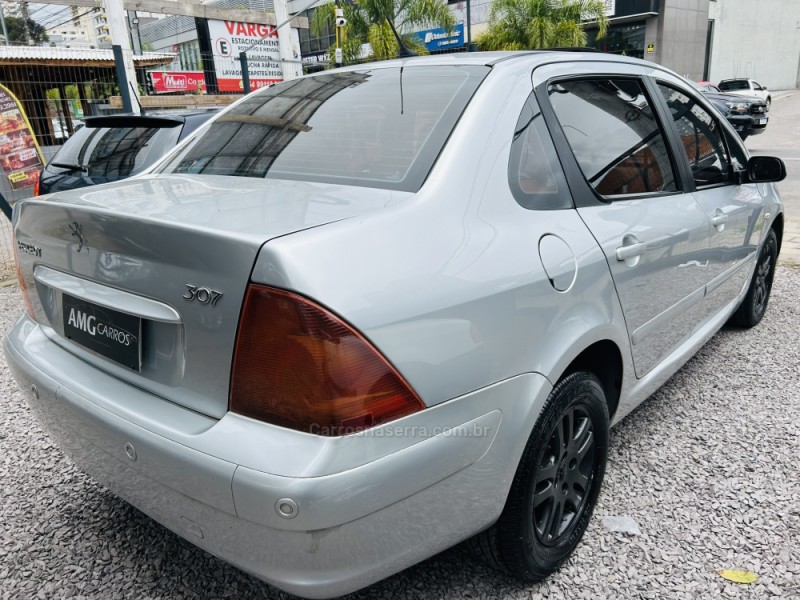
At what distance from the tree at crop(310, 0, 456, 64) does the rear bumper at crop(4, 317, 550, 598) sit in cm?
2022

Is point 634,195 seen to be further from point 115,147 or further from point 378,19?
point 378,19

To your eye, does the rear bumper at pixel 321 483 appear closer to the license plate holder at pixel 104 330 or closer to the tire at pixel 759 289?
the license plate holder at pixel 104 330

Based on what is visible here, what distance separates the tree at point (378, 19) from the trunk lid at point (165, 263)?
19762mm

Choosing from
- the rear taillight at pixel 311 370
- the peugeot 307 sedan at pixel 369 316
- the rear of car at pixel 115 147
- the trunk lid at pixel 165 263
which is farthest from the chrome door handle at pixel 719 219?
the rear of car at pixel 115 147

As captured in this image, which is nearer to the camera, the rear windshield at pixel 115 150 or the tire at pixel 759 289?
the tire at pixel 759 289

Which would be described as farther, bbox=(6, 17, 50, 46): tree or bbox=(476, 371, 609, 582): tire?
bbox=(6, 17, 50, 46): tree

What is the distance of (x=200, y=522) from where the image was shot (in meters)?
1.57

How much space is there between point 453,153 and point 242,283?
0.72m

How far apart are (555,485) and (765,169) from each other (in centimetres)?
224

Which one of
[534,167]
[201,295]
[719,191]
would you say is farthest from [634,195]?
[201,295]

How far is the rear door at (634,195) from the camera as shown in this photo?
7.11ft

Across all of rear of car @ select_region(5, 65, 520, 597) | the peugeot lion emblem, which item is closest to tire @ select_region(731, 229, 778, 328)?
rear of car @ select_region(5, 65, 520, 597)

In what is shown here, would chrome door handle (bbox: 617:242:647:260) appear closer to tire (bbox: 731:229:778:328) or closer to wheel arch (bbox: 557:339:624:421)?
wheel arch (bbox: 557:339:624:421)

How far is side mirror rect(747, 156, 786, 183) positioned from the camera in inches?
129
